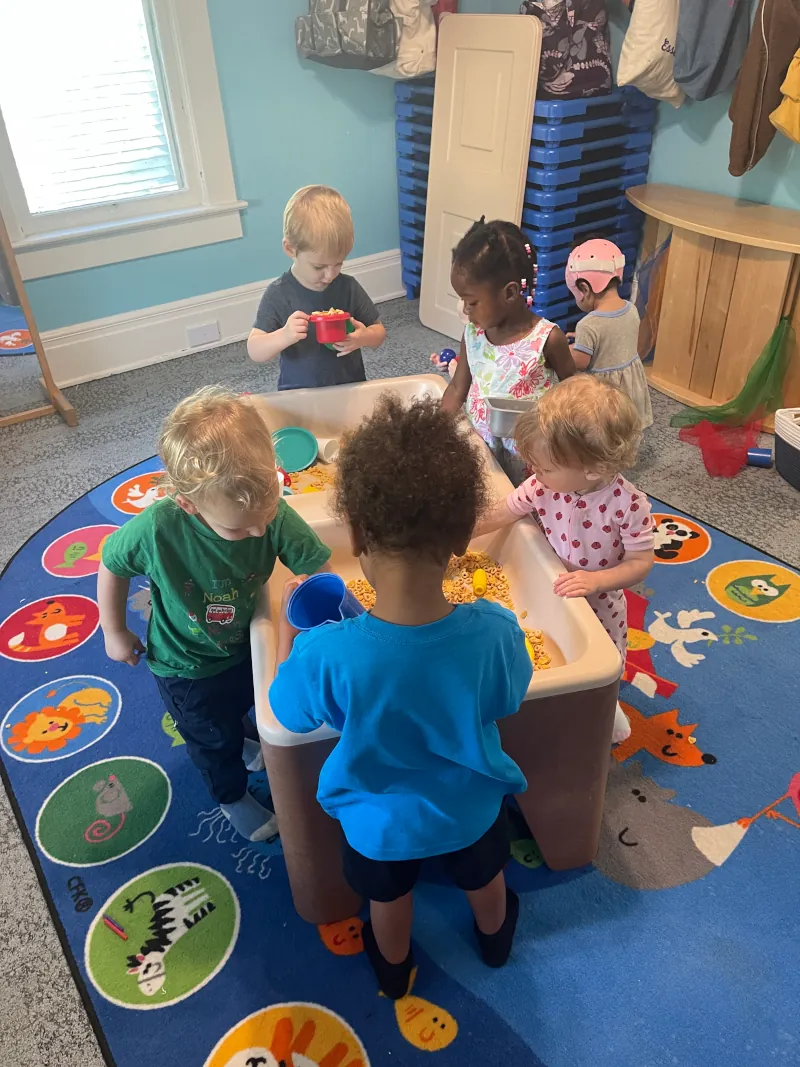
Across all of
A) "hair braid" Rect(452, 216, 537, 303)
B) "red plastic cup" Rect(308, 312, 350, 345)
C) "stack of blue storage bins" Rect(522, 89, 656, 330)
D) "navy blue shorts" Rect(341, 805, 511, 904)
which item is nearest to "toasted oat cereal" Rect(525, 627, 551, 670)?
"navy blue shorts" Rect(341, 805, 511, 904)

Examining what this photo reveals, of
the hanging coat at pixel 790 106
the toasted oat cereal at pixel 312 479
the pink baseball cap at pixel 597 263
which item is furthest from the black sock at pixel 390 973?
the hanging coat at pixel 790 106

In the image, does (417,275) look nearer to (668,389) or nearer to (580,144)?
(580,144)

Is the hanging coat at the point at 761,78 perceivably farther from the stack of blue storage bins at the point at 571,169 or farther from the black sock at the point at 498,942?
the black sock at the point at 498,942

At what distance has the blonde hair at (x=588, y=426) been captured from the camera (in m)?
1.18

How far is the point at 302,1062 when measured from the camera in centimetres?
111

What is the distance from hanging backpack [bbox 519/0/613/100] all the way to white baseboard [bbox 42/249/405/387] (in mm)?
1197

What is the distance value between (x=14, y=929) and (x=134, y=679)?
565 millimetres

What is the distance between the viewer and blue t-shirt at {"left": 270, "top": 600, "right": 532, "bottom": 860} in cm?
79

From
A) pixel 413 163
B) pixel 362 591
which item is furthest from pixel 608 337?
pixel 413 163

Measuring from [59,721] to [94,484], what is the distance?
3.33 feet

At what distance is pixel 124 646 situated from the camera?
1.27m

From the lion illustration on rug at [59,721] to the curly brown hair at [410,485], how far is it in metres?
1.12

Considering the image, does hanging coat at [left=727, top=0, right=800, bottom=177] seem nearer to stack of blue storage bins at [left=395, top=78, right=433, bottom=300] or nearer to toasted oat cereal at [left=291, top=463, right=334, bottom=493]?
stack of blue storage bins at [left=395, top=78, right=433, bottom=300]

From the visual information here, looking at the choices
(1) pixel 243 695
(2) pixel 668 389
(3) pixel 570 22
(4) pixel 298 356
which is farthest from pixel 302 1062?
(3) pixel 570 22
